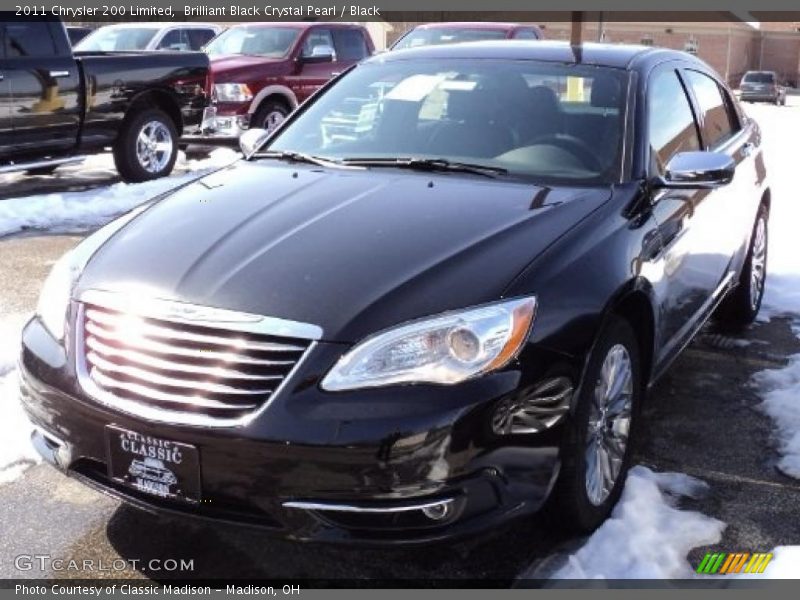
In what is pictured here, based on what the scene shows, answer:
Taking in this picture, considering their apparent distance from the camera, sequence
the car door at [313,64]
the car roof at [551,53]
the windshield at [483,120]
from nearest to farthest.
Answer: the windshield at [483,120], the car roof at [551,53], the car door at [313,64]

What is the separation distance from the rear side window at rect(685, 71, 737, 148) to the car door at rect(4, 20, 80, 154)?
697 centimetres

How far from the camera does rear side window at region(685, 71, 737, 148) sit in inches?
190

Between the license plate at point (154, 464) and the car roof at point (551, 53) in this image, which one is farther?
the car roof at point (551, 53)

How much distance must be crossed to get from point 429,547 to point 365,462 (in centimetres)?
33

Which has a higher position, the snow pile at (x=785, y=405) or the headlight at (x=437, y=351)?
the headlight at (x=437, y=351)

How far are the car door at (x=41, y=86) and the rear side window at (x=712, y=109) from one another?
22.9 feet

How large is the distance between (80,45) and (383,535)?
13671 mm

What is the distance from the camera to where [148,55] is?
35.4 ft

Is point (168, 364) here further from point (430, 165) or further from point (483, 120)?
point (483, 120)

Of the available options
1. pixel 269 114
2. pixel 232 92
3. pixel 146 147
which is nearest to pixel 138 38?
pixel 269 114

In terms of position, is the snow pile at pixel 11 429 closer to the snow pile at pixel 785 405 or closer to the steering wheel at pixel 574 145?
the steering wheel at pixel 574 145

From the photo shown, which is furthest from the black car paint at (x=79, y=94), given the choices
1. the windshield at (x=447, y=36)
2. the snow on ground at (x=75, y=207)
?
the windshield at (x=447, y=36)

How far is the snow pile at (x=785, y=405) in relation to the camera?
12.9ft

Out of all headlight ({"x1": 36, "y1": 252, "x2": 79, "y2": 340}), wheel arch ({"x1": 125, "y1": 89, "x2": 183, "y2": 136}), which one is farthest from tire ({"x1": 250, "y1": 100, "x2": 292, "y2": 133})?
headlight ({"x1": 36, "y1": 252, "x2": 79, "y2": 340})
